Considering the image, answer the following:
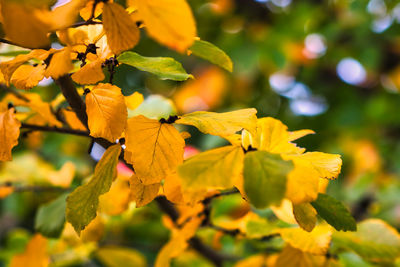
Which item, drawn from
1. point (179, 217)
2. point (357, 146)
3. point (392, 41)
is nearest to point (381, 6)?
point (392, 41)

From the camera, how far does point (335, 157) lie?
0.41 metres

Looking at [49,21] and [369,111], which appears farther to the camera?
[369,111]

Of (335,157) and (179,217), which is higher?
(335,157)

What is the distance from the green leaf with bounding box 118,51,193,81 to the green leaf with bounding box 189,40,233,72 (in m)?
0.03

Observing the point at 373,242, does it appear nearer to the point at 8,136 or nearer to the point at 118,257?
the point at 8,136

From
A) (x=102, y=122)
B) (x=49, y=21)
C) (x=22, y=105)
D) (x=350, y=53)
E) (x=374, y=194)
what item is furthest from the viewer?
(x=350, y=53)

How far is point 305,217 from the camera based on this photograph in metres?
0.40

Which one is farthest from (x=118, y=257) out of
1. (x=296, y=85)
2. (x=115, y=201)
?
(x=296, y=85)

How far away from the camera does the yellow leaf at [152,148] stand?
1.27 ft

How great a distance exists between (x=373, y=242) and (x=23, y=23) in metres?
0.54

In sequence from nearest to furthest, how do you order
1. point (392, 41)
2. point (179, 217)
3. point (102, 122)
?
point (102, 122), point (179, 217), point (392, 41)

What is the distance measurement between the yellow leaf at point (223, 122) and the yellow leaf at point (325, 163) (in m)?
0.06

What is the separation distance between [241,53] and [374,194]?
0.81 metres

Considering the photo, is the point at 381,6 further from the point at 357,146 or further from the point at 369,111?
the point at 357,146
